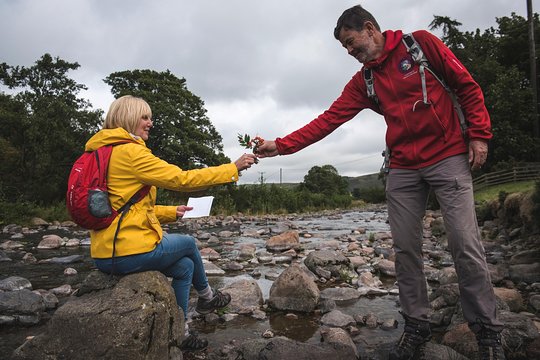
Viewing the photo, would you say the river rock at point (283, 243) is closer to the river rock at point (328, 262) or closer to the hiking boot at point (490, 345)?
the river rock at point (328, 262)

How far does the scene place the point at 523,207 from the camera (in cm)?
965

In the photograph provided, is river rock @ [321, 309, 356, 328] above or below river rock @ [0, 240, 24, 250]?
below

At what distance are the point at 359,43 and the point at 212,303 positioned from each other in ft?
9.25

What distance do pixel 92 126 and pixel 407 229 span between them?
75.0ft

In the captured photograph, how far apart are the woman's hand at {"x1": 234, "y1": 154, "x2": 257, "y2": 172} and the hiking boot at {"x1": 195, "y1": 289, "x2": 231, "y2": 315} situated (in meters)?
1.40

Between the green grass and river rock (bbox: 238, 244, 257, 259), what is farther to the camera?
the green grass

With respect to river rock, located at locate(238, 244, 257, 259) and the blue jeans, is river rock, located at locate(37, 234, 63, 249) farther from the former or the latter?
the blue jeans

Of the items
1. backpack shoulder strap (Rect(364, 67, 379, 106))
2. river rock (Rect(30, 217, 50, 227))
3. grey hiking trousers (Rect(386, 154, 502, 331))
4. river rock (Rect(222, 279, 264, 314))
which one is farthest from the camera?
river rock (Rect(30, 217, 50, 227))

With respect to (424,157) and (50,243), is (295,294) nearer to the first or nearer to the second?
(424,157)

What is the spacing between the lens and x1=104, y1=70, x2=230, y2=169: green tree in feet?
94.4

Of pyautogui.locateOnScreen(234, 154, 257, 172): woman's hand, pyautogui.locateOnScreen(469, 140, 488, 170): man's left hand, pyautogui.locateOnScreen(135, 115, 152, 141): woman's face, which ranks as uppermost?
pyautogui.locateOnScreen(135, 115, 152, 141): woman's face

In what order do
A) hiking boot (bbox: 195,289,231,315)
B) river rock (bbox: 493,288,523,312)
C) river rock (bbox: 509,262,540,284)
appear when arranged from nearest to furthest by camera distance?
hiking boot (bbox: 195,289,231,315), river rock (bbox: 493,288,523,312), river rock (bbox: 509,262,540,284)

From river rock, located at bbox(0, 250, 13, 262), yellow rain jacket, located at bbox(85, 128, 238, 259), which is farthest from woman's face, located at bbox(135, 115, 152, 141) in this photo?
river rock, located at bbox(0, 250, 13, 262)

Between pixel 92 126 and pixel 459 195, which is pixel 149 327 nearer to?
pixel 459 195
